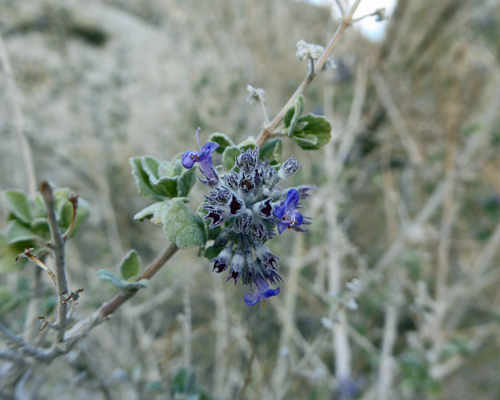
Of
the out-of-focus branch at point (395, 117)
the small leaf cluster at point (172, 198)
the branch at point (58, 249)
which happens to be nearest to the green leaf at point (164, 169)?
the small leaf cluster at point (172, 198)

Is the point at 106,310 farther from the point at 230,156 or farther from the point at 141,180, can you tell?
the point at 230,156

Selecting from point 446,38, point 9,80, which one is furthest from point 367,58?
point 9,80

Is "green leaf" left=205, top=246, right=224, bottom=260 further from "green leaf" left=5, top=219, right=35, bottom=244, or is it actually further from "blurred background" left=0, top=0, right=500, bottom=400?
"blurred background" left=0, top=0, right=500, bottom=400

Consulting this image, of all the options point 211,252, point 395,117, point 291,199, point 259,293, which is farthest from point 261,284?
point 395,117

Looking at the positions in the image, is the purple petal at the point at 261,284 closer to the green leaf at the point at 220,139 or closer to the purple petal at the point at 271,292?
the purple petal at the point at 271,292

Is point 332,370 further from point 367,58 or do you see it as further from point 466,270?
point 367,58

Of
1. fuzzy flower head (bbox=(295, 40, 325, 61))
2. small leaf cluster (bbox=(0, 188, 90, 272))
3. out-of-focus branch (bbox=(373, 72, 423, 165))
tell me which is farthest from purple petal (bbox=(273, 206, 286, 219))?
out-of-focus branch (bbox=(373, 72, 423, 165))
